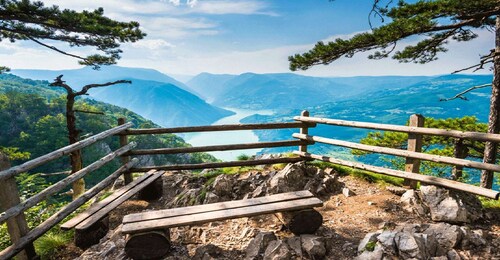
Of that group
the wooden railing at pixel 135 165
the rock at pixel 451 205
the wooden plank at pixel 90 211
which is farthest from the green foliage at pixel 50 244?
the rock at pixel 451 205

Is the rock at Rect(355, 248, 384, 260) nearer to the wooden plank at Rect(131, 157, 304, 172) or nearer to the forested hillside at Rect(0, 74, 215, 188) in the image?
the wooden plank at Rect(131, 157, 304, 172)

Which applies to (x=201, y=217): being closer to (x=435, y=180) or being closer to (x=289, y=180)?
(x=289, y=180)

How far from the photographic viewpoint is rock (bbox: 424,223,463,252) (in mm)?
3505

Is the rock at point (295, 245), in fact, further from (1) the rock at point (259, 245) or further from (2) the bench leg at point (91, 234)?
(2) the bench leg at point (91, 234)

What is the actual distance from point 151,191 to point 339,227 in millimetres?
4218

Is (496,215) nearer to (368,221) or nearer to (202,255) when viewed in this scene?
(368,221)

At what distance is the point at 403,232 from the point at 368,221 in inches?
55.8

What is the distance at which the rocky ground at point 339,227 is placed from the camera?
11.4 ft

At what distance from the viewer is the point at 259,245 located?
12.6 ft

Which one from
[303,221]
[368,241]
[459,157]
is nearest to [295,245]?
[303,221]

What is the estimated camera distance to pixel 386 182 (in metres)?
6.50

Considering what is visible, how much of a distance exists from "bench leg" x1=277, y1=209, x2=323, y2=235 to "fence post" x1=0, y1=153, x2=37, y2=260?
12.7 ft

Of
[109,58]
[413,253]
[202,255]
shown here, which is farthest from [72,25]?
[413,253]

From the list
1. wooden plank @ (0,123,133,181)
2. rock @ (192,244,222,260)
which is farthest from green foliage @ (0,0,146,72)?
rock @ (192,244,222,260)
